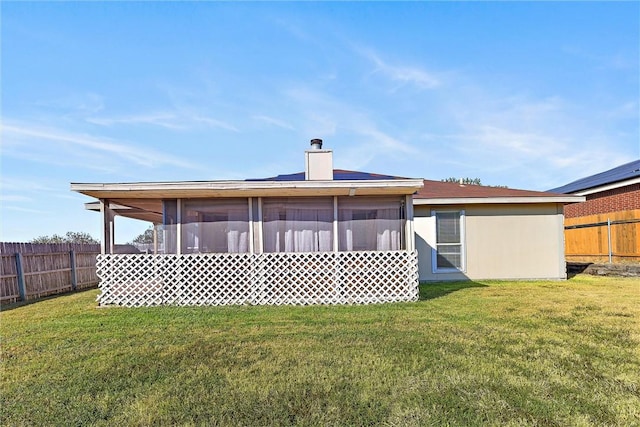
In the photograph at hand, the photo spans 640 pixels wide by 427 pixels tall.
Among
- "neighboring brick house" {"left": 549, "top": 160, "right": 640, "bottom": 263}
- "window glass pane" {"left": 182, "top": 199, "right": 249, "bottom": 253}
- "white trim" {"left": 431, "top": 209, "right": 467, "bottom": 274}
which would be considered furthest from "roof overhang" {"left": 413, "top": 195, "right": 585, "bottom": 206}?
"window glass pane" {"left": 182, "top": 199, "right": 249, "bottom": 253}

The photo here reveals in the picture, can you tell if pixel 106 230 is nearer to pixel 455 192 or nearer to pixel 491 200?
pixel 455 192

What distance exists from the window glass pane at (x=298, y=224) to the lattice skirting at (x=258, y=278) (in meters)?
0.30

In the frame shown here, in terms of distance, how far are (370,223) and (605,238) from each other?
Answer: 11.5 meters

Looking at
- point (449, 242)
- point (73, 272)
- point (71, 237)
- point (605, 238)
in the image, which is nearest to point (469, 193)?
point (449, 242)

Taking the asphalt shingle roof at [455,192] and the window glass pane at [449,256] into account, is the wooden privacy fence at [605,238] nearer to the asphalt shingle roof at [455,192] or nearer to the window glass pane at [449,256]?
the asphalt shingle roof at [455,192]

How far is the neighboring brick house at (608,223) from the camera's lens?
1277 cm

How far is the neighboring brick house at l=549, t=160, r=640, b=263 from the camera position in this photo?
1277cm

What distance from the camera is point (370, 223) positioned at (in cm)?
776

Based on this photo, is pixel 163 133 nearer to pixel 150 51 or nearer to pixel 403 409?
pixel 150 51

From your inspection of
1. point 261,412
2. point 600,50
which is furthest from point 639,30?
point 261,412

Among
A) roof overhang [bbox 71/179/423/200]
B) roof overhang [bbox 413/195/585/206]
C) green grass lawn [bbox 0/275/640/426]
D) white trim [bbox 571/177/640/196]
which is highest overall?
white trim [bbox 571/177/640/196]

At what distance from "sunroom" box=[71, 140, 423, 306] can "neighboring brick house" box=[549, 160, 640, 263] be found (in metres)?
10.1

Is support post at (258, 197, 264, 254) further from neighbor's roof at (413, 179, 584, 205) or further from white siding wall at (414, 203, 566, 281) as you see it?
white siding wall at (414, 203, 566, 281)

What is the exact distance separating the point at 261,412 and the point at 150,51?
9.04 m
